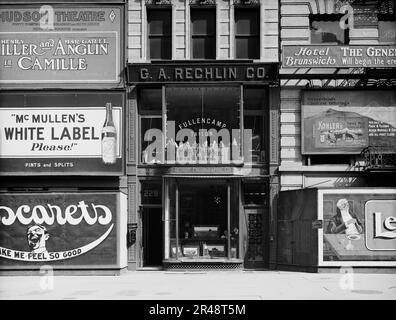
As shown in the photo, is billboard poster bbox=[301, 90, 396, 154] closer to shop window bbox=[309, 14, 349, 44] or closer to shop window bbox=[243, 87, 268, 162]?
shop window bbox=[243, 87, 268, 162]

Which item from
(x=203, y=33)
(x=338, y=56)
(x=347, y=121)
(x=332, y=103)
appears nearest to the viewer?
(x=338, y=56)

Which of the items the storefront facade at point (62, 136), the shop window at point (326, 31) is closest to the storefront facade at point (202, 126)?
the storefront facade at point (62, 136)

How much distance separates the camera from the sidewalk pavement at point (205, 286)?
1758cm

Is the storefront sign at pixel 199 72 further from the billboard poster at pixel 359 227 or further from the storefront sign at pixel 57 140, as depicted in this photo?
the billboard poster at pixel 359 227

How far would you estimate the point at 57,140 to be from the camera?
25.6 meters

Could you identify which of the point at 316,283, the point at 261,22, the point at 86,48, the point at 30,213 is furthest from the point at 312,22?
the point at 30,213

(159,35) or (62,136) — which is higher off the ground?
(159,35)

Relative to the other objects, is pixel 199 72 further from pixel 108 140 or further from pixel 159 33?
pixel 108 140

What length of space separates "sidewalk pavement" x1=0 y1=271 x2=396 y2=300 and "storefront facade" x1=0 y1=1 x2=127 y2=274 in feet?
4.04

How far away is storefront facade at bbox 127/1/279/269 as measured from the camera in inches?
1016

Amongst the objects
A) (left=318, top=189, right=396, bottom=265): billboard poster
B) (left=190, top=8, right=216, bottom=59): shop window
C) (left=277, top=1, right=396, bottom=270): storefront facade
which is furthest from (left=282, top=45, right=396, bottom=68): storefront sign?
(left=318, top=189, right=396, bottom=265): billboard poster

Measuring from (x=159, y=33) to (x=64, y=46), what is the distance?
375 centimetres

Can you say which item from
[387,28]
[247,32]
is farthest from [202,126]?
[387,28]

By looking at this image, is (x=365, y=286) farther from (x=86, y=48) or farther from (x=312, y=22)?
(x=86, y=48)
